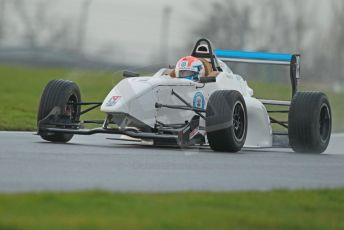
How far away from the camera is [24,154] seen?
1305 centimetres

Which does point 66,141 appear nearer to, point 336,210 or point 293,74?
point 293,74

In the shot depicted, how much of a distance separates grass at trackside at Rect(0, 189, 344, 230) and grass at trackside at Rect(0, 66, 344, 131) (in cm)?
1219

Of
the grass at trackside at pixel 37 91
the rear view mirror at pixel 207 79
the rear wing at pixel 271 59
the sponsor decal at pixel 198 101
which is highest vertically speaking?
the rear wing at pixel 271 59

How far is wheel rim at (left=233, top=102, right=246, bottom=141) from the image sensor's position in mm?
15523

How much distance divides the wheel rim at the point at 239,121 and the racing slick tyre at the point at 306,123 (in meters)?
0.93

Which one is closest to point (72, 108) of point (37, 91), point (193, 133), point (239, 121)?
point (193, 133)

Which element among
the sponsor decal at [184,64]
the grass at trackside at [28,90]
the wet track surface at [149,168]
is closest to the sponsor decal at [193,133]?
the wet track surface at [149,168]

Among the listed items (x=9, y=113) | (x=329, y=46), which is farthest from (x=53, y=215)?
(x=329, y=46)

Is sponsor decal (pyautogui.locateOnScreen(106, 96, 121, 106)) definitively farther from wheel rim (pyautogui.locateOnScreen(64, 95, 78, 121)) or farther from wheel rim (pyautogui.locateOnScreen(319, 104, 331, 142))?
wheel rim (pyautogui.locateOnScreen(319, 104, 331, 142))

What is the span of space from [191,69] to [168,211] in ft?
27.6

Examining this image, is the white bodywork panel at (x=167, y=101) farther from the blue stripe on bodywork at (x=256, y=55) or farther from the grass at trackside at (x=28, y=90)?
the grass at trackside at (x=28, y=90)

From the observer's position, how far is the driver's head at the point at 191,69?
16.4 metres

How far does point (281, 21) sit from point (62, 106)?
35.4 meters

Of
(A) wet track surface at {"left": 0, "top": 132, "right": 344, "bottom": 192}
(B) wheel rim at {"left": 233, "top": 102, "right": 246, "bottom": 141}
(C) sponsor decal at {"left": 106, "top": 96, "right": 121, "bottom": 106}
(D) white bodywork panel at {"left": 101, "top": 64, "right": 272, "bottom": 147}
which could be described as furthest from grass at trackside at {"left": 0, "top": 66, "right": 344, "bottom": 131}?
(A) wet track surface at {"left": 0, "top": 132, "right": 344, "bottom": 192}
